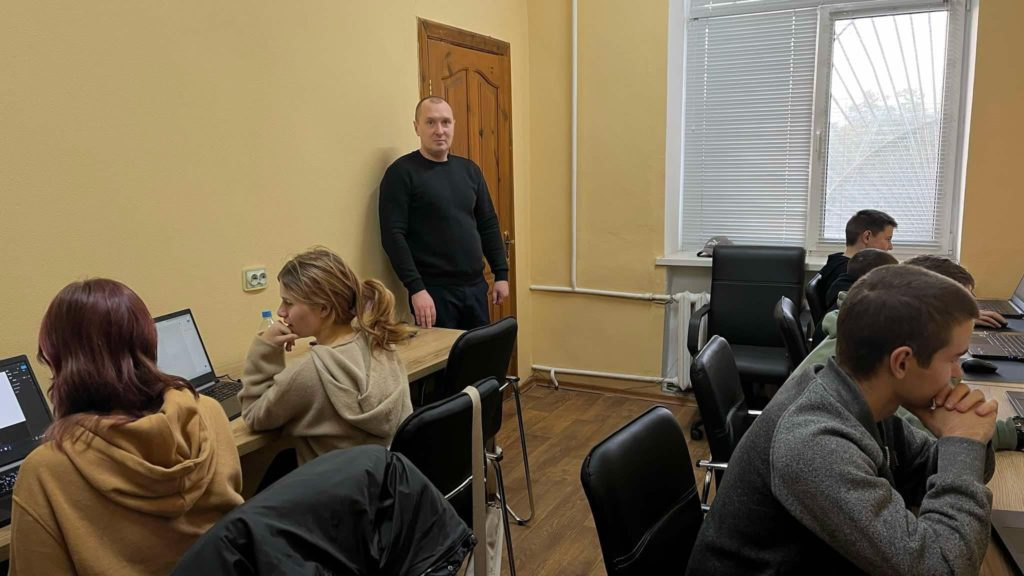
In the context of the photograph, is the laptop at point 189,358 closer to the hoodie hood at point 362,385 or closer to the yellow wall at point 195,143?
the yellow wall at point 195,143

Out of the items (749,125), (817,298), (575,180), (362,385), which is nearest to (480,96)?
(575,180)

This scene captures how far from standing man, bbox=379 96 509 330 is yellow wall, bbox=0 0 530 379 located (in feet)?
0.46

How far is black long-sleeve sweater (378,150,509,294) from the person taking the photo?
10.7ft

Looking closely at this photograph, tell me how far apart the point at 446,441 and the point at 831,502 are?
3.09ft

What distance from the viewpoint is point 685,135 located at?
180 inches

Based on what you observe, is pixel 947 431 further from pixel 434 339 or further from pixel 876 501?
pixel 434 339

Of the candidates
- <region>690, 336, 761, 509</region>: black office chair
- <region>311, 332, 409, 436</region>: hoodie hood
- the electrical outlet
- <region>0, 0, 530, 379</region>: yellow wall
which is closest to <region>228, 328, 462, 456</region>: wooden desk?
<region>311, 332, 409, 436</region>: hoodie hood

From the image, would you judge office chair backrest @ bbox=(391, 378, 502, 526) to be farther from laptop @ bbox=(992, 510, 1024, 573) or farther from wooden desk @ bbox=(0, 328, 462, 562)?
laptop @ bbox=(992, 510, 1024, 573)

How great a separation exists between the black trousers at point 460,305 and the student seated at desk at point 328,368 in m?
1.31

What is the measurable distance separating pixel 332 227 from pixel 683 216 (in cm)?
239

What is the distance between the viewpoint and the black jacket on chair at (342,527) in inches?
38.1

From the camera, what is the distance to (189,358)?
239 centimetres

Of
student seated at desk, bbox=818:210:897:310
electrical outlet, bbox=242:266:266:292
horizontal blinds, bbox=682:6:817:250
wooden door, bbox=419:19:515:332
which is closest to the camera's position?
electrical outlet, bbox=242:266:266:292

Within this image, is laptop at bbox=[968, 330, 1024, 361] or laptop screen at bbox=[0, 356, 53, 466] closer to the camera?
laptop screen at bbox=[0, 356, 53, 466]
